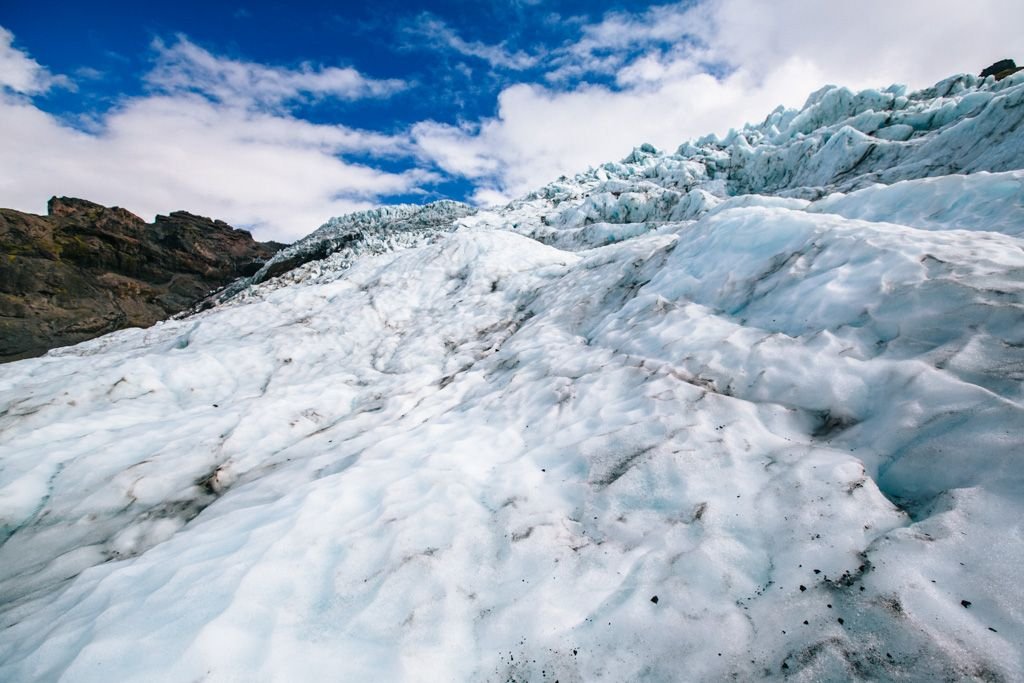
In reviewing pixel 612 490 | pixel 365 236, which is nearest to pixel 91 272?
pixel 365 236

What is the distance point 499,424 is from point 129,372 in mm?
9212

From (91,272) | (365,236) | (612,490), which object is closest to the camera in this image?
(612,490)

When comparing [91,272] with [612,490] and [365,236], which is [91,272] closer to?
[365,236]

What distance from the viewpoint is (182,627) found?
328cm

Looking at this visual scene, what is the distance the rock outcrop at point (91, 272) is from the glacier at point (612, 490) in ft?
216

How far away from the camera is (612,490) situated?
430 centimetres

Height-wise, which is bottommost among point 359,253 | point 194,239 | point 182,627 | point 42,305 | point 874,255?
point 182,627

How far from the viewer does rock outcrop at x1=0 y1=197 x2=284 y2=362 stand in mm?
54000

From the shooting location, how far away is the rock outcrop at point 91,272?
54000 millimetres

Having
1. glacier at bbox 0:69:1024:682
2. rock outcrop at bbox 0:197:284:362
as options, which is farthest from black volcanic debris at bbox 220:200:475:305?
glacier at bbox 0:69:1024:682

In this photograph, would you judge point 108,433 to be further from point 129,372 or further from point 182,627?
point 182,627

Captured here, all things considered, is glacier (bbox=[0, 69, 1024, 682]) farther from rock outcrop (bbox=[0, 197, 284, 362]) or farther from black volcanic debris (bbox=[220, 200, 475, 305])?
rock outcrop (bbox=[0, 197, 284, 362])

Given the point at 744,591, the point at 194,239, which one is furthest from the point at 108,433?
the point at 194,239

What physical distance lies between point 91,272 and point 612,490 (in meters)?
89.9
